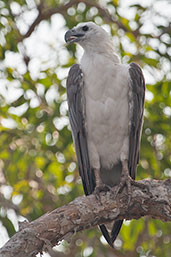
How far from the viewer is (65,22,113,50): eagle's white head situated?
231 inches

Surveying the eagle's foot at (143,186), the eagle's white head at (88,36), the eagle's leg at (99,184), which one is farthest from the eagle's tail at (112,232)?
the eagle's white head at (88,36)

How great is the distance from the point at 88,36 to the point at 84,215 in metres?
2.43

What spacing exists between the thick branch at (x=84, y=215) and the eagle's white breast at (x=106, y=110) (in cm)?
80

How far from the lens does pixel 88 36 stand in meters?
5.91

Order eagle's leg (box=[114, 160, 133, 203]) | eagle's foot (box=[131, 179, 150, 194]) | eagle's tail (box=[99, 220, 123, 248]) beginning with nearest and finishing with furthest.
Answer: eagle's foot (box=[131, 179, 150, 194])
eagle's leg (box=[114, 160, 133, 203])
eagle's tail (box=[99, 220, 123, 248])

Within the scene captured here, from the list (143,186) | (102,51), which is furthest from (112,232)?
(102,51)

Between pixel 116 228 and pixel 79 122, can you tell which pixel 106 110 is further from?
pixel 116 228

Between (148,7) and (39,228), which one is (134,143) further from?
(148,7)

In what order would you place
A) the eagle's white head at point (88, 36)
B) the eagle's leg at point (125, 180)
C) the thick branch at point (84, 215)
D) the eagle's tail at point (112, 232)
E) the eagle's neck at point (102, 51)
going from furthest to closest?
the eagle's white head at point (88, 36)
the eagle's neck at point (102, 51)
the eagle's tail at point (112, 232)
the eagle's leg at point (125, 180)
the thick branch at point (84, 215)

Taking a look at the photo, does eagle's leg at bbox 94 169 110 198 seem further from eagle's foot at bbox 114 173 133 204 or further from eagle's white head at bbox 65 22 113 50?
eagle's white head at bbox 65 22 113 50

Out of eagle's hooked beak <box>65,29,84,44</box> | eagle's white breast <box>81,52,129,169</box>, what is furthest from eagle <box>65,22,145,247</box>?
eagle's hooked beak <box>65,29,84,44</box>

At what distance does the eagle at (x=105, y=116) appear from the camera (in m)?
5.32

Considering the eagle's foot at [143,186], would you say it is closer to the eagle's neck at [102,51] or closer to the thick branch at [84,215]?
the thick branch at [84,215]

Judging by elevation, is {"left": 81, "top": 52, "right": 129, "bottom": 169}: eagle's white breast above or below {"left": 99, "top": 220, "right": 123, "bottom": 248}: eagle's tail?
above
